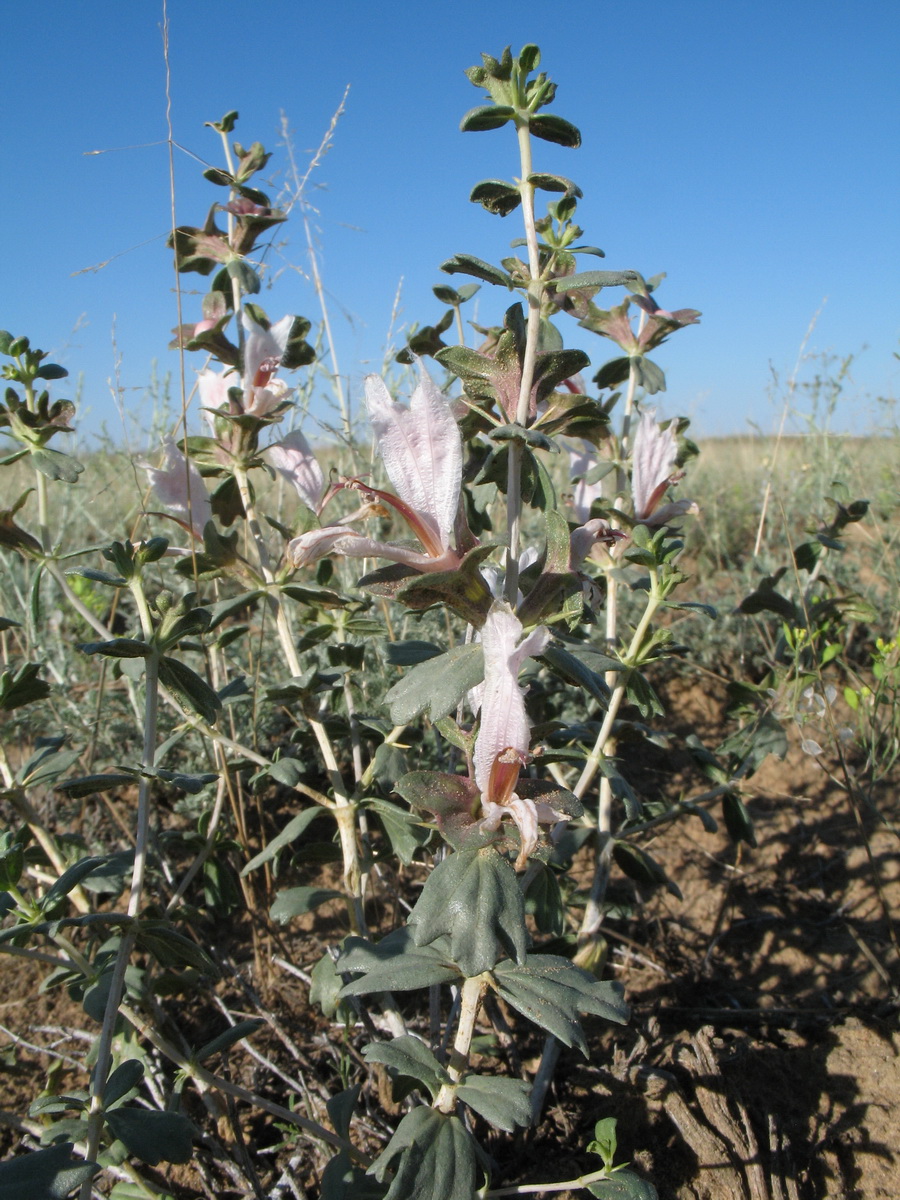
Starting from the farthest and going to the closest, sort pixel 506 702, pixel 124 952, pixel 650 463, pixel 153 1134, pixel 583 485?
1. pixel 583 485
2. pixel 650 463
3. pixel 124 952
4. pixel 153 1134
5. pixel 506 702

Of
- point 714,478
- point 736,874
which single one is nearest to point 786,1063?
point 736,874

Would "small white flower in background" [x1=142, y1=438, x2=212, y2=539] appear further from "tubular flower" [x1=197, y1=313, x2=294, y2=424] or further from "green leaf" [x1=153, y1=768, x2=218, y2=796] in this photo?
"green leaf" [x1=153, y1=768, x2=218, y2=796]

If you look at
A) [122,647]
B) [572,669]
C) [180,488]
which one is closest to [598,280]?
[572,669]

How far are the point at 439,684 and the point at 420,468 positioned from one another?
279 millimetres

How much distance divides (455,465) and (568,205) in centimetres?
65

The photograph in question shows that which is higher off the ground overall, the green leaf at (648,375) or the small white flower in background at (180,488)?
the green leaf at (648,375)

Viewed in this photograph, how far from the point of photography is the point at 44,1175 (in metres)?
1.04

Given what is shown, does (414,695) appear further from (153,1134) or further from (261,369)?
(261,369)

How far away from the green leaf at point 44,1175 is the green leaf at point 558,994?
63 centimetres

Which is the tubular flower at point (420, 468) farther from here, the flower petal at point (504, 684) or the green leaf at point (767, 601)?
the green leaf at point (767, 601)

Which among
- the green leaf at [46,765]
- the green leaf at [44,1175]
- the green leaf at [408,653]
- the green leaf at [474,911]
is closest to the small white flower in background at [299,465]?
the green leaf at [408,653]

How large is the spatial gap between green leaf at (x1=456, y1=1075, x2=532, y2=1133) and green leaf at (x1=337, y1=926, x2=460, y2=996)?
6.0 inches

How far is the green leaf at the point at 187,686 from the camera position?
141 cm

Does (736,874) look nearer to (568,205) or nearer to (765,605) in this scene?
(765,605)
